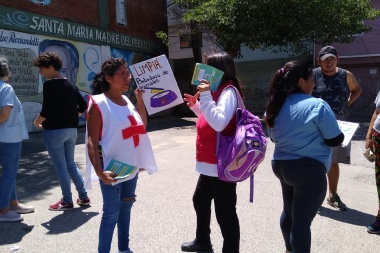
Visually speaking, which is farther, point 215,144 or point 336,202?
point 336,202

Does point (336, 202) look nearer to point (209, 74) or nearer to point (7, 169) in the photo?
point (209, 74)

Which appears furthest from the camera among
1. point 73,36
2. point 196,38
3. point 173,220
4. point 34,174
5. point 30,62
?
point 196,38

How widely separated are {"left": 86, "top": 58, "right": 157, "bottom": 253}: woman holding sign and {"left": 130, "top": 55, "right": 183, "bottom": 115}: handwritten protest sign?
0.18 metres

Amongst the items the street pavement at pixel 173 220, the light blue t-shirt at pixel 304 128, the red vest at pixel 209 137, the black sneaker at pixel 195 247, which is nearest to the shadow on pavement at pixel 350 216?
the street pavement at pixel 173 220

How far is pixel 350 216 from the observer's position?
4465 millimetres

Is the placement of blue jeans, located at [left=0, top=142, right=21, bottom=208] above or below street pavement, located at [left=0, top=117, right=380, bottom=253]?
above

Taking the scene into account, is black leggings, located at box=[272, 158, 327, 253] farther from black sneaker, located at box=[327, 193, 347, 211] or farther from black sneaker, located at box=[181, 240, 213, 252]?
black sneaker, located at box=[327, 193, 347, 211]

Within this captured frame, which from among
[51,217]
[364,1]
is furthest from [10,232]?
[364,1]

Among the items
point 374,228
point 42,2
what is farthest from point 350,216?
point 42,2

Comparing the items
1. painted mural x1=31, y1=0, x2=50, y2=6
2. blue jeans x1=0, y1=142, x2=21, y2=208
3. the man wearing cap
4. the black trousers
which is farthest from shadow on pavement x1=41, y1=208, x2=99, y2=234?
painted mural x1=31, y1=0, x2=50, y2=6

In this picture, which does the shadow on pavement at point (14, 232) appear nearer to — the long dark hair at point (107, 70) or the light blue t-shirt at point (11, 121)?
the light blue t-shirt at point (11, 121)

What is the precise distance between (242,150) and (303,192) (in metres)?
0.52

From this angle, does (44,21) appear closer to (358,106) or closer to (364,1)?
(364,1)

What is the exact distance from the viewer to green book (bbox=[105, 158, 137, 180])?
285 cm
